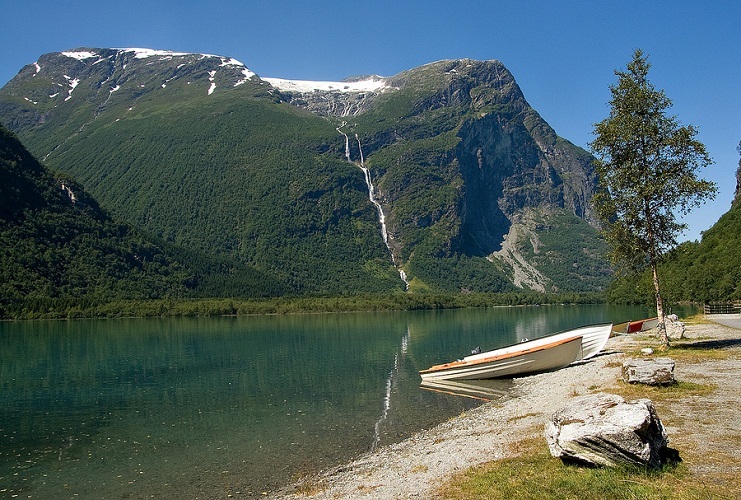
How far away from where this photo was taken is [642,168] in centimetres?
3712

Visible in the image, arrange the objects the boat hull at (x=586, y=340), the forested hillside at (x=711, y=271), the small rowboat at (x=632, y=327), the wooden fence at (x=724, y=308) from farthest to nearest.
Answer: the forested hillside at (x=711, y=271), the wooden fence at (x=724, y=308), the small rowboat at (x=632, y=327), the boat hull at (x=586, y=340)

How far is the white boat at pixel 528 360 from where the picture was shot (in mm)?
41281

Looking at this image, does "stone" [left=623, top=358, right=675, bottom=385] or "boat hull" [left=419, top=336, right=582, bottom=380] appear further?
"boat hull" [left=419, top=336, right=582, bottom=380]

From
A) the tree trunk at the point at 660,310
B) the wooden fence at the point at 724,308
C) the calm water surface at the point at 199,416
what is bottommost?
the calm water surface at the point at 199,416

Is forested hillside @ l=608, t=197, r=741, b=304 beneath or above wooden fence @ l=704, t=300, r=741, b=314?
above

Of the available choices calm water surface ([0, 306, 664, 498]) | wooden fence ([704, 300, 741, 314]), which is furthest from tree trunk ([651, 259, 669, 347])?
wooden fence ([704, 300, 741, 314])

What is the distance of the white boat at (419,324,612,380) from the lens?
135 ft

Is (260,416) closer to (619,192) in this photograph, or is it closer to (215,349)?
(619,192)

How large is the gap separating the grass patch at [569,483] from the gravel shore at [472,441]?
2.92 feet

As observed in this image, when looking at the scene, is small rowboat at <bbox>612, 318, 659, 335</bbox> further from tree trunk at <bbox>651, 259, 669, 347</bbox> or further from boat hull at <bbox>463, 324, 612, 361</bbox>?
tree trunk at <bbox>651, 259, 669, 347</bbox>

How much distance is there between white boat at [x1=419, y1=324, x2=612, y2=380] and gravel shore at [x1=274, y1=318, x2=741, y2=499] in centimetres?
719

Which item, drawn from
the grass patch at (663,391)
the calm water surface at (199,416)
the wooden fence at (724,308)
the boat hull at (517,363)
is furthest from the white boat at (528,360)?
the wooden fence at (724,308)

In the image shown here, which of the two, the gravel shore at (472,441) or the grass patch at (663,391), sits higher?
the grass patch at (663,391)

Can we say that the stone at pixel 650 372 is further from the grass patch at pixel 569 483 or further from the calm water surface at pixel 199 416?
the grass patch at pixel 569 483
